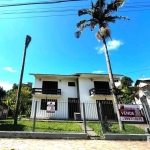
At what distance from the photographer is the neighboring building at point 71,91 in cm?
1830

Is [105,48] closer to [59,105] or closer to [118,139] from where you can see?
[118,139]

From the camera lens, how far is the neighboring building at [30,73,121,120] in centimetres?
1830

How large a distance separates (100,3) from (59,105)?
508 inches

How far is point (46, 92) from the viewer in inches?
750

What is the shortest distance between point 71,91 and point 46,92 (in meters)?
3.51

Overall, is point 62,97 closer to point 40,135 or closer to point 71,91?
point 71,91

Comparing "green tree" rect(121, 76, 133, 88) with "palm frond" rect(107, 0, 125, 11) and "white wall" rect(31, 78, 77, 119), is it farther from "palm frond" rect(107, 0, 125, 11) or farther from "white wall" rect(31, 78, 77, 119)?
"palm frond" rect(107, 0, 125, 11)

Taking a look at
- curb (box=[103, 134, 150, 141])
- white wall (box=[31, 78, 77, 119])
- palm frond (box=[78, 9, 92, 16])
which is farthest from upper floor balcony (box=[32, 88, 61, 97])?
curb (box=[103, 134, 150, 141])

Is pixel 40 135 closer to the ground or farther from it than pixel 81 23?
closer to the ground

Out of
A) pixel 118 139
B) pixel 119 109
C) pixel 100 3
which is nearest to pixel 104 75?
pixel 100 3

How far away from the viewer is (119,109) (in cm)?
919

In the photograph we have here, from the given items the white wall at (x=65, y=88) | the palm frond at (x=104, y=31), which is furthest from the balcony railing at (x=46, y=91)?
the palm frond at (x=104, y=31)

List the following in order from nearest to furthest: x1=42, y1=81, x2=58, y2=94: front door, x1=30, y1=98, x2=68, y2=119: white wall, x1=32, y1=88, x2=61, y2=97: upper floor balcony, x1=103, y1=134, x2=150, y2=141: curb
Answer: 1. x1=103, y1=134, x2=150, y2=141: curb
2. x1=30, y1=98, x2=68, y2=119: white wall
3. x1=32, y1=88, x2=61, y2=97: upper floor balcony
4. x1=42, y1=81, x2=58, y2=94: front door

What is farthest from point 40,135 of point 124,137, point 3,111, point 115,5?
point 3,111
